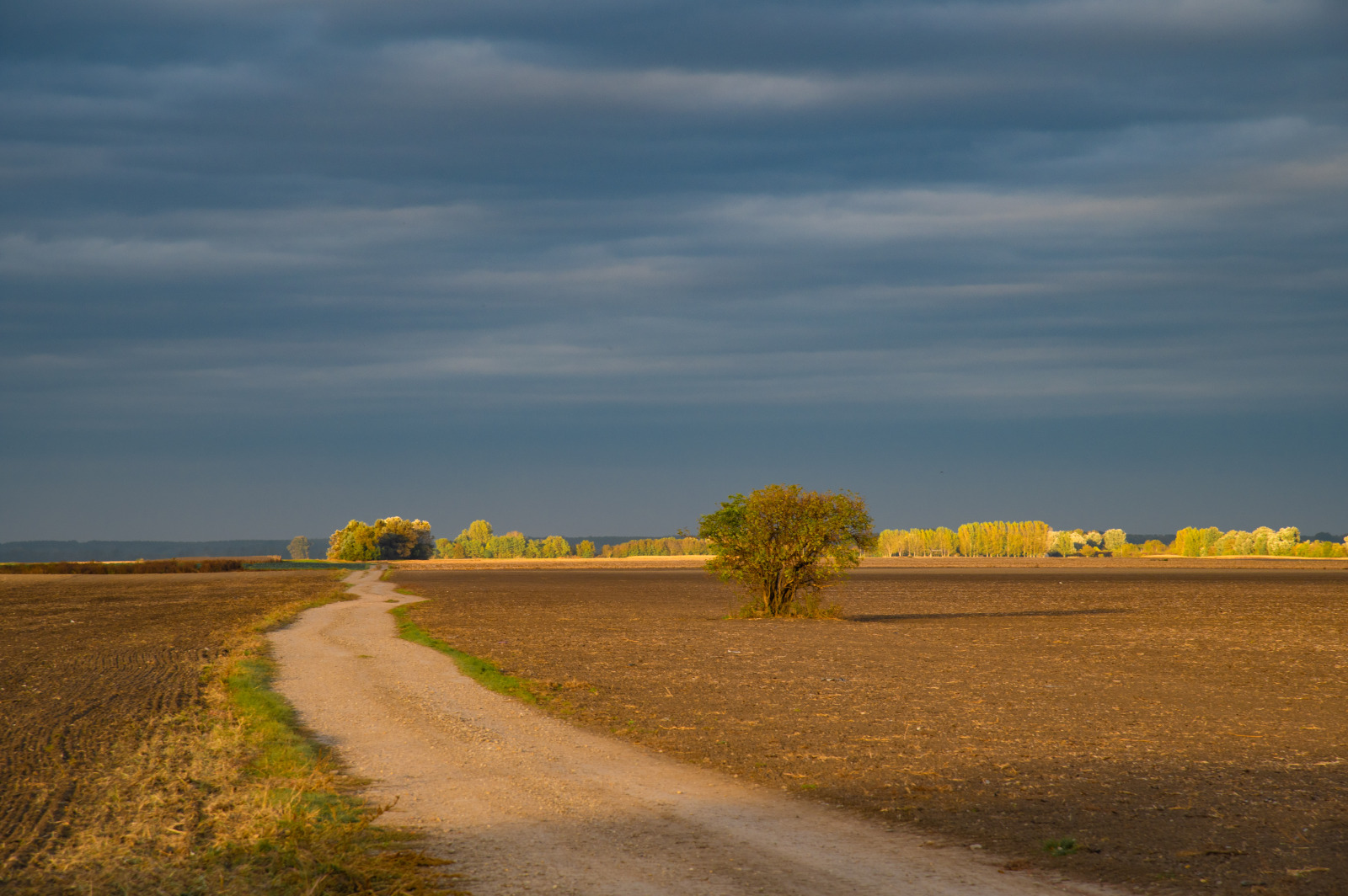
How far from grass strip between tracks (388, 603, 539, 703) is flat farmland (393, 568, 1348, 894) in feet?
1.50

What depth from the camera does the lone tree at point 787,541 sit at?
3891 cm

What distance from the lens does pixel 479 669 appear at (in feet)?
80.5

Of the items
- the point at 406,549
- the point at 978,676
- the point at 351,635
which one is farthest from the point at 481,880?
the point at 406,549

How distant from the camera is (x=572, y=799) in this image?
11750 millimetres

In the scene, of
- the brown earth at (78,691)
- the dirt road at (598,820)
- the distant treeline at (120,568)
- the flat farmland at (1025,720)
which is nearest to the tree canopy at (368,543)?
the distant treeline at (120,568)

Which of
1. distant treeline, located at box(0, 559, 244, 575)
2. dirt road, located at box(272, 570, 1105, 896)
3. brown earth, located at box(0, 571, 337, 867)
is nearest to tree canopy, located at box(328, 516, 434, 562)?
distant treeline, located at box(0, 559, 244, 575)

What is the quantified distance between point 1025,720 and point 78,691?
1846cm

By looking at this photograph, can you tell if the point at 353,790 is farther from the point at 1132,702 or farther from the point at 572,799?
the point at 1132,702

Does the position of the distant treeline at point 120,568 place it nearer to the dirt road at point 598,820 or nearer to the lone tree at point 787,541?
the lone tree at point 787,541

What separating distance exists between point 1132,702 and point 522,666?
45.6 ft

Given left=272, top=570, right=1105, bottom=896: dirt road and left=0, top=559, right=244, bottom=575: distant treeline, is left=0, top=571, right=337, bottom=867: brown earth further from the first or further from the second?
left=0, top=559, right=244, bottom=575: distant treeline

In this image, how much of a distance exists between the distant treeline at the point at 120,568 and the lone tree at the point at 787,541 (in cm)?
11511

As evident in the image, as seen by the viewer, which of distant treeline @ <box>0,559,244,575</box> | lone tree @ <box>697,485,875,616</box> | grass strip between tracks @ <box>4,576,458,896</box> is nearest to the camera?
grass strip between tracks @ <box>4,576,458,896</box>

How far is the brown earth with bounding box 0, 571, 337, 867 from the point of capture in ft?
37.5
